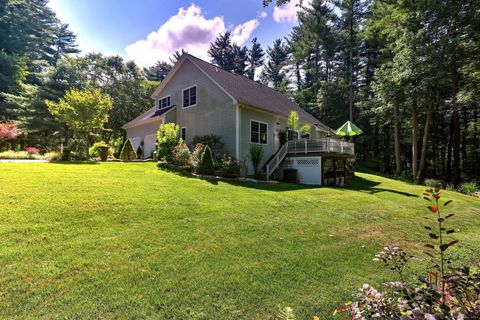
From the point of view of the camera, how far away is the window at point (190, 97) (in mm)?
17692

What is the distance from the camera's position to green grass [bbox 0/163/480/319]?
3.29m

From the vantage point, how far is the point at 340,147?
15945 millimetres

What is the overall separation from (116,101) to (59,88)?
222 inches

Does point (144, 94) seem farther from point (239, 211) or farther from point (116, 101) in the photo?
point (239, 211)

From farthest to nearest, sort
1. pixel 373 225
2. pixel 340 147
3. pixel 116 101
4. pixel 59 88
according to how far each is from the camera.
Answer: pixel 116 101, pixel 59 88, pixel 340 147, pixel 373 225

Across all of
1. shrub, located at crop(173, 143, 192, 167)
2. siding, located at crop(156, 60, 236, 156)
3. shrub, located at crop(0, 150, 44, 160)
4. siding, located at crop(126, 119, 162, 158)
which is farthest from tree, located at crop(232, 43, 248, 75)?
shrub, located at crop(0, 150, 44, 160)

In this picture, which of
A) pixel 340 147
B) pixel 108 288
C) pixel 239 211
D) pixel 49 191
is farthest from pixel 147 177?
pixel 340 147

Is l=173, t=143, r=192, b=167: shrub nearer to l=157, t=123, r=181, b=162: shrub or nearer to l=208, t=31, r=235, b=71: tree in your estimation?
l=157, t=123, r=181, b=162: shrub

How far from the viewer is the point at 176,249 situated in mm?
4660

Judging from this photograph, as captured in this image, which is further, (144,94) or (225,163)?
(144,94)

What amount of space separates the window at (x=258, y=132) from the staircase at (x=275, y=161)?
4.15ft

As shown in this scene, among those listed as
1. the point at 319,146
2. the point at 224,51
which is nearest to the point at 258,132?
the point at 319,146

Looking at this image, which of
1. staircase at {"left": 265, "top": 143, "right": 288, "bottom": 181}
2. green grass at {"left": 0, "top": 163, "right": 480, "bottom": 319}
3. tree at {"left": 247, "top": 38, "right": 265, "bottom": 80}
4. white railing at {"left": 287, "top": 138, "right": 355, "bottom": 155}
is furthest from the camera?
tree at {"left": 247, "top": 38, "right": 265, "bottom": 80}

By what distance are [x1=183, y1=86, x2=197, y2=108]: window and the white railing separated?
275 inches
